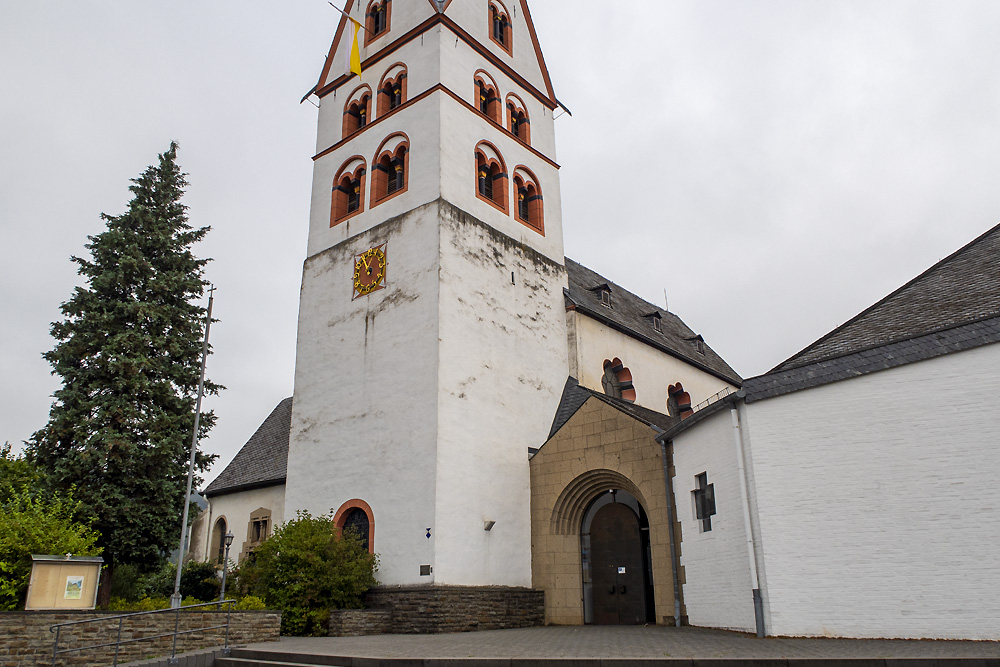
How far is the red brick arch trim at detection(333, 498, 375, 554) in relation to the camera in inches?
792

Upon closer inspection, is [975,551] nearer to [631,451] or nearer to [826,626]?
[826,626]

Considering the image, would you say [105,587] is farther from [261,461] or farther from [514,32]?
[514,32]

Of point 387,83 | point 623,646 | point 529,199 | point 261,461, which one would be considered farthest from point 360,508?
point 387,83

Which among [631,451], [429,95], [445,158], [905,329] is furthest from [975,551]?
[429,95]

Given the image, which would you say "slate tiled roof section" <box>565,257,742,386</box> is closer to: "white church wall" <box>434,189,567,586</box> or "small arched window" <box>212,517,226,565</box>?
"white church wall" <box>434,189,567,586</box>

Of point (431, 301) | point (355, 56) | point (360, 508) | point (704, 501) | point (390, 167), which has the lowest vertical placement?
point (704, 501)

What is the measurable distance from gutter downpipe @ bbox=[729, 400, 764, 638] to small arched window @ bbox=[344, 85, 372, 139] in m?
18.6

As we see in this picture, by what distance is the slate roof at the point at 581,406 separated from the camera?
20.5m

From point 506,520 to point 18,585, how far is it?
11308 mm

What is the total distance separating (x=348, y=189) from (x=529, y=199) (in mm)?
6445

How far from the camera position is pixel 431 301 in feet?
68.8

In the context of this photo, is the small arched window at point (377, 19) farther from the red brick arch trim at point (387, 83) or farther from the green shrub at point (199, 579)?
the green shrub at point (199, 579)

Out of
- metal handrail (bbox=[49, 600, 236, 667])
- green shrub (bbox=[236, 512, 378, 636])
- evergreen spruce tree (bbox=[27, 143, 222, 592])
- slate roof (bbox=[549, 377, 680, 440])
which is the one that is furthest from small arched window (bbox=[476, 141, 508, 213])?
metal handrail (bbox=[49, 600, 236, 667])

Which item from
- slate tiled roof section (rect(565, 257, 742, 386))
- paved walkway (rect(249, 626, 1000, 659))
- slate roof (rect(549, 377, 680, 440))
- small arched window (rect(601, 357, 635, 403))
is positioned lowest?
paved walkway (rect(249, 626, 1000, 659))
